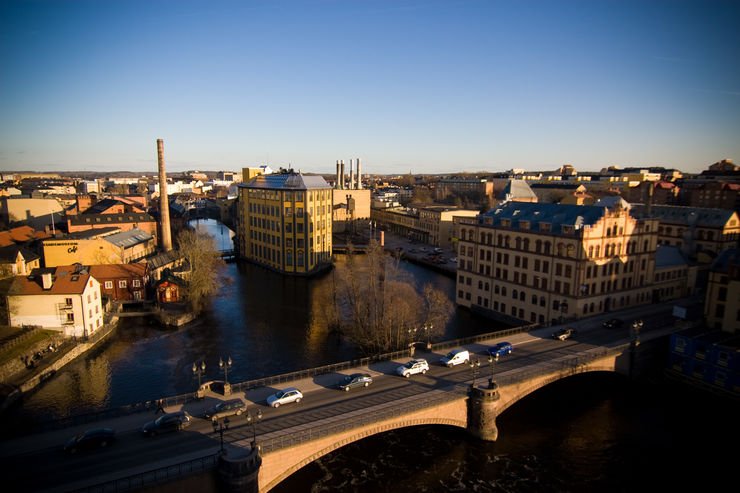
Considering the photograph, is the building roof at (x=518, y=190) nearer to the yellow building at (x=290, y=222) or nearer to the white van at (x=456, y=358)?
the yellow building at (x=290, y=222)

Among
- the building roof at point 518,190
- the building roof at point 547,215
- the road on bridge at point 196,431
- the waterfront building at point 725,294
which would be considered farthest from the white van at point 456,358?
the building roof at point 518,190

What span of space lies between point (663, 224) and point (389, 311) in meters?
61.3

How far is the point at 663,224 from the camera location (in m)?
76.9

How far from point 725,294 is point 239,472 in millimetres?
45698

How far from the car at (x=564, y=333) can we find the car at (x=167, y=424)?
3240cm

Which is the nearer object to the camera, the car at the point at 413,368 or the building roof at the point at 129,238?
the car at the point at 413,368

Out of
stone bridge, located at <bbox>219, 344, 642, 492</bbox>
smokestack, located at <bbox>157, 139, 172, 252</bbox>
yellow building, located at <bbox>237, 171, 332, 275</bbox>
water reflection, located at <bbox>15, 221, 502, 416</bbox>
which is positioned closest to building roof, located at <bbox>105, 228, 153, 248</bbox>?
smokestack, located at <bbox>157, 139, 172, 252</bbox>

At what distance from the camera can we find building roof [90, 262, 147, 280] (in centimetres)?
5684

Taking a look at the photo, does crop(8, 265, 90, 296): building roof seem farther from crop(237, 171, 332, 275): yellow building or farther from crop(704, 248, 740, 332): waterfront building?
crop(704, 248, 740, 332): waterfront building

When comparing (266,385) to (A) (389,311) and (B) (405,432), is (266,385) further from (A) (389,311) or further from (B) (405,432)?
(A) (389,311)

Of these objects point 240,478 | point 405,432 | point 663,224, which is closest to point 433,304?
point 405,432

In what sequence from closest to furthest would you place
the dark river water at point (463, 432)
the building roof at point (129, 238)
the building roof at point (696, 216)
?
the dark river water at point (463, 432), the building roof at point (696, 216), the building roof at point (129, 238)

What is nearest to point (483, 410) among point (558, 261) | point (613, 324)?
point (613, 324)

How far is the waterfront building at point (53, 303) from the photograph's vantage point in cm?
4303
